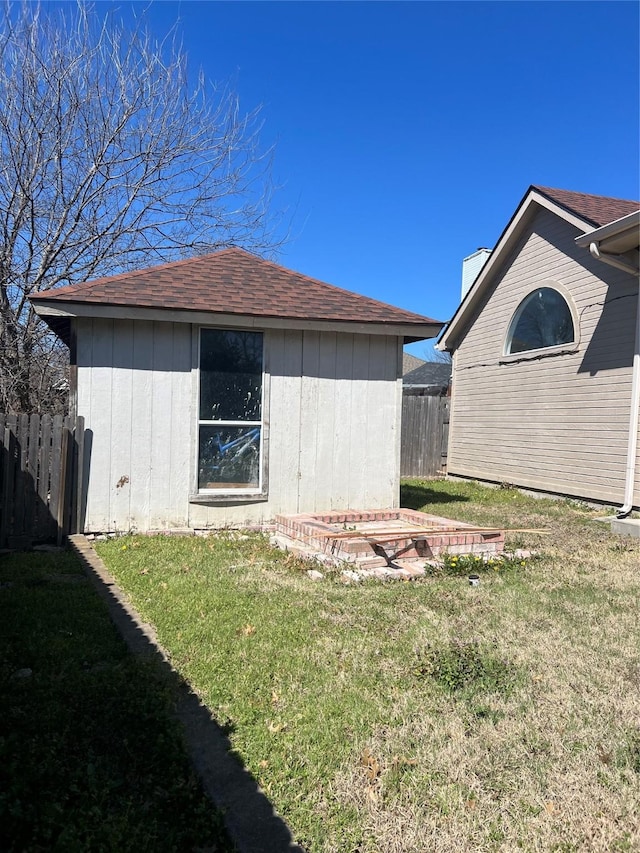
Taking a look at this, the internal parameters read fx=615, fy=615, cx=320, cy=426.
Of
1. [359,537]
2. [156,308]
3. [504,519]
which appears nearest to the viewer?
[359,537]

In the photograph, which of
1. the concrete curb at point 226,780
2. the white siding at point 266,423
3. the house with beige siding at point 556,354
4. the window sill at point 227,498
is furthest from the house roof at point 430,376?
the concrete curb at point 226,780

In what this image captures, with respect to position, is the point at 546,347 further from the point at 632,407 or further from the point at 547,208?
the point at 632,407

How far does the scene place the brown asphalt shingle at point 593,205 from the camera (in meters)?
10.5

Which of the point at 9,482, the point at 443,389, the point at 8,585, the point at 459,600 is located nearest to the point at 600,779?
the point at 459,600

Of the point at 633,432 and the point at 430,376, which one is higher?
the point at 430,376

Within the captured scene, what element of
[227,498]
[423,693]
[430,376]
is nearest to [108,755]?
[423,693]

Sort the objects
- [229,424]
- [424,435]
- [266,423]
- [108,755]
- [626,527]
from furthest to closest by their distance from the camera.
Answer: [424,435] < [626,527] < [266,423] < [229,424] < [108,755]

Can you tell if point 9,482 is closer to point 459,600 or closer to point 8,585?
point 8,585

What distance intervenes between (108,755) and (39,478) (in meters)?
5.08

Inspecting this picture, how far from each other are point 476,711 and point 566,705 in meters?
0.51

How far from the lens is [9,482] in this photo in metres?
6.90

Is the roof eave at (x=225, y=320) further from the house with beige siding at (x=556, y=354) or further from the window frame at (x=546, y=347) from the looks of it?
the window frame at (x=546, y=347)

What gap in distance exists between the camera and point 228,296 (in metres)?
8.09

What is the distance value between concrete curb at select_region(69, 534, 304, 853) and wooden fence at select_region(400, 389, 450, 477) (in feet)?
44.4
